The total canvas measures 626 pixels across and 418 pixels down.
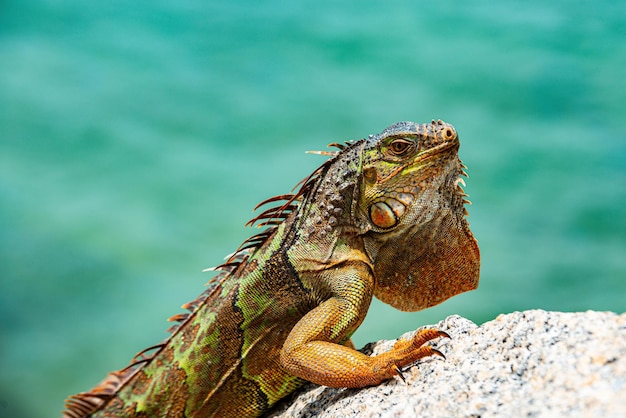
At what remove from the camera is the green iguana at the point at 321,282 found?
316cm

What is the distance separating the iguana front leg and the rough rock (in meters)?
0.09

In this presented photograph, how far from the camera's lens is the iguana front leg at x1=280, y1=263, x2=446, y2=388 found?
2.83m

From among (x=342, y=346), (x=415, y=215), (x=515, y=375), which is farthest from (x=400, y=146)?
(x=515, y=375)

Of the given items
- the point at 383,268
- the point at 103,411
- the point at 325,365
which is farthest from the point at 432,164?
the point at 103,411

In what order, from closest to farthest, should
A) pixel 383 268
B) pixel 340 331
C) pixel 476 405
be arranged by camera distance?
pixel 476 405 < pixel 340 331 < pixel 383 268

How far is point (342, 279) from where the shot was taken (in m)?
3.19

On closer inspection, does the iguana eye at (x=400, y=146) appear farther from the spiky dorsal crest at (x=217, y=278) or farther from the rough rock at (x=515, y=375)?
the rough rock at (x=515, y=375)

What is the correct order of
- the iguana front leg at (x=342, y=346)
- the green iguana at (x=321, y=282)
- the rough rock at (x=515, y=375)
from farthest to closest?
1. the green iguana at (x=321, y=282)
2. the iguana front leg at (x=342, y=346)
3. the rough rock at (x=515, y=375)

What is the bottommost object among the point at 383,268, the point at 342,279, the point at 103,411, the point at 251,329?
the point at 103,411

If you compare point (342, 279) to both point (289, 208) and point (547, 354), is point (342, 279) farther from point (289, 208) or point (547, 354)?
point (547, 354)

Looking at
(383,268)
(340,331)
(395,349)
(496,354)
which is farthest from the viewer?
(383,268)

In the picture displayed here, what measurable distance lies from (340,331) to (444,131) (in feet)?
3.58

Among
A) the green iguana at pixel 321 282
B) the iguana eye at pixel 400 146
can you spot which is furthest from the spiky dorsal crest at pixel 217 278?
the iguana eye at pixel 400 146

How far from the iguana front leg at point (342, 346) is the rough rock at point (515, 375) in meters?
0.09
